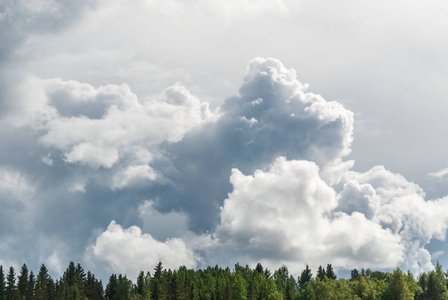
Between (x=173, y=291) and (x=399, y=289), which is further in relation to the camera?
(x=173, y=291)

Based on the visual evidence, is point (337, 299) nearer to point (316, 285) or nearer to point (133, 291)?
point (316, 285)

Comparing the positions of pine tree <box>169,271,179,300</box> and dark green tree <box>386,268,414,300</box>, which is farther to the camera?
pine tree <box>169,271,179,300</box>

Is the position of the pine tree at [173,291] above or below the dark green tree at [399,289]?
above

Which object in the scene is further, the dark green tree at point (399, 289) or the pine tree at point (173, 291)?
the pine tree at point (173, 291)

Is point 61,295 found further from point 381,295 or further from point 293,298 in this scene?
point 381,295

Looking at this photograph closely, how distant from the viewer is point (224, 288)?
183 meters

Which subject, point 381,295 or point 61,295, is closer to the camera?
point 381,295

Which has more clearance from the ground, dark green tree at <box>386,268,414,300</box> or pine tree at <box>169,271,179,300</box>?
pine tree at <box>169,271,179,300</box>

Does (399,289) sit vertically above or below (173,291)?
below

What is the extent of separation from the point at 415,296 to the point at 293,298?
43867mm

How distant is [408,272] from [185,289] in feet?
283

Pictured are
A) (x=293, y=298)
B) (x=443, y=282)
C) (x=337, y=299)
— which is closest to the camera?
(x=337, y=299)

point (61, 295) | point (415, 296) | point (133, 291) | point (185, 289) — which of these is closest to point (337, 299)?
point (415, 296)

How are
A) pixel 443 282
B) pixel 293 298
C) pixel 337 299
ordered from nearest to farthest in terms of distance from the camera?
1. pixel 337 299
2. pixel 443 282
3. pixel 293 298
